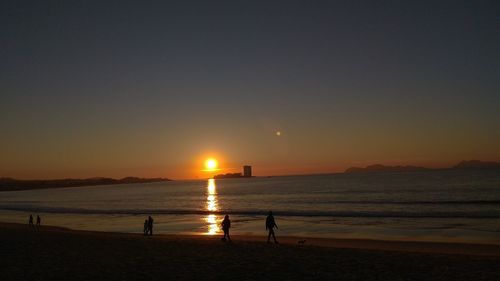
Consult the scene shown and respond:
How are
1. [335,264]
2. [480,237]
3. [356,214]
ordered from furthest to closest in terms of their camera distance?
[356,214], [480,237], [335,264]

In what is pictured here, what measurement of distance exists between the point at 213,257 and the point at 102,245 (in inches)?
291

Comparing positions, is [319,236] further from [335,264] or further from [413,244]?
[335,264]

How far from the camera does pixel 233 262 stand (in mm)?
15945

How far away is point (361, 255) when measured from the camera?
17.5 meters

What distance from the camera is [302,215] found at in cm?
4475

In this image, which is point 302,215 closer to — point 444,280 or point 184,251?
point 184,251

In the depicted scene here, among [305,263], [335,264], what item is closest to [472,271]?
[335,264]

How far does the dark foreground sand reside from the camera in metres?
13.4

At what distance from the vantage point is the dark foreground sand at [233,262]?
1343 centimetres

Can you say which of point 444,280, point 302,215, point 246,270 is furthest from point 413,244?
point 302,215

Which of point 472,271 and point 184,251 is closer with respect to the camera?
point 472,271

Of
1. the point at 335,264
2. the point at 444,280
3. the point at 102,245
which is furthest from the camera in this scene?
the point at 102,245

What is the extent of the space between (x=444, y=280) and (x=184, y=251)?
10.8 m

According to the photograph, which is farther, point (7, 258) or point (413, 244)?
point (413, 244)
